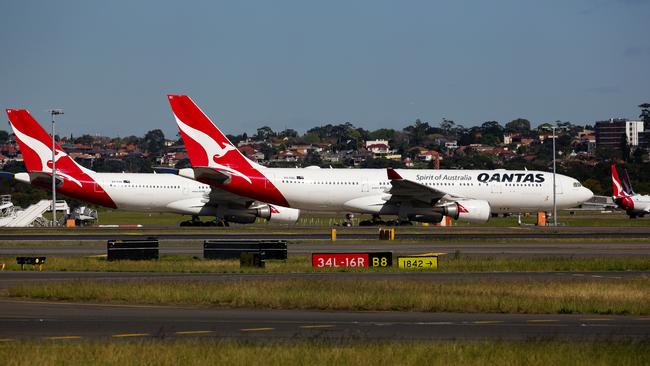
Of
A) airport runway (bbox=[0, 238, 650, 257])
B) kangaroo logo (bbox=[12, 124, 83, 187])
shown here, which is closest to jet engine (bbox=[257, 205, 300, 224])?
kangaroo logo (bbox=[12, 124, 83, 187])

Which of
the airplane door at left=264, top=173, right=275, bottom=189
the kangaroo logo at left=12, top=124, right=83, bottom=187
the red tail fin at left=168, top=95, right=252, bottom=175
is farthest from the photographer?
the kangaroo logo at left=12, top=124, right=83, bottom=187

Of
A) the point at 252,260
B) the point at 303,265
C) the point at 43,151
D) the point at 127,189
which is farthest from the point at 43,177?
the point at 303,265

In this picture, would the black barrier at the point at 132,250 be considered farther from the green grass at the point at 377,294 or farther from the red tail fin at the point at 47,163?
the red tail fin at the point at 47,163

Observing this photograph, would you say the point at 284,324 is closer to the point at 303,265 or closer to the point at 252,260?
the point at 252,260

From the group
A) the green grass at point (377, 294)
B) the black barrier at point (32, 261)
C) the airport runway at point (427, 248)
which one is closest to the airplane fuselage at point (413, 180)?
the airport runway at point (427, 248)

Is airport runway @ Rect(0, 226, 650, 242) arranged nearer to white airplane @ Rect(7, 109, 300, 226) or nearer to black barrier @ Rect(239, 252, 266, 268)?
white airplane @ Rect(7, 109, 300, 226)

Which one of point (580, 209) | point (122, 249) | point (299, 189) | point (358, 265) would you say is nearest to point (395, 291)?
point (358, 265)

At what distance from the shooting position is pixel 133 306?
82.7 feet

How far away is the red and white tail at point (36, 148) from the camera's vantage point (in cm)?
7288

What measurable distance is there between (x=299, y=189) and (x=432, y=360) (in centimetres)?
5293

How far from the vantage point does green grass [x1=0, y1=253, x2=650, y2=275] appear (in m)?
36.4

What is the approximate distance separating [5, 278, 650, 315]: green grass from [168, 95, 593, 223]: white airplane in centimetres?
3722

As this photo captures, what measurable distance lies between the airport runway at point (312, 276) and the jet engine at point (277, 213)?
3600 centimetres

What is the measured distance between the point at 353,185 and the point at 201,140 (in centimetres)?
1094
